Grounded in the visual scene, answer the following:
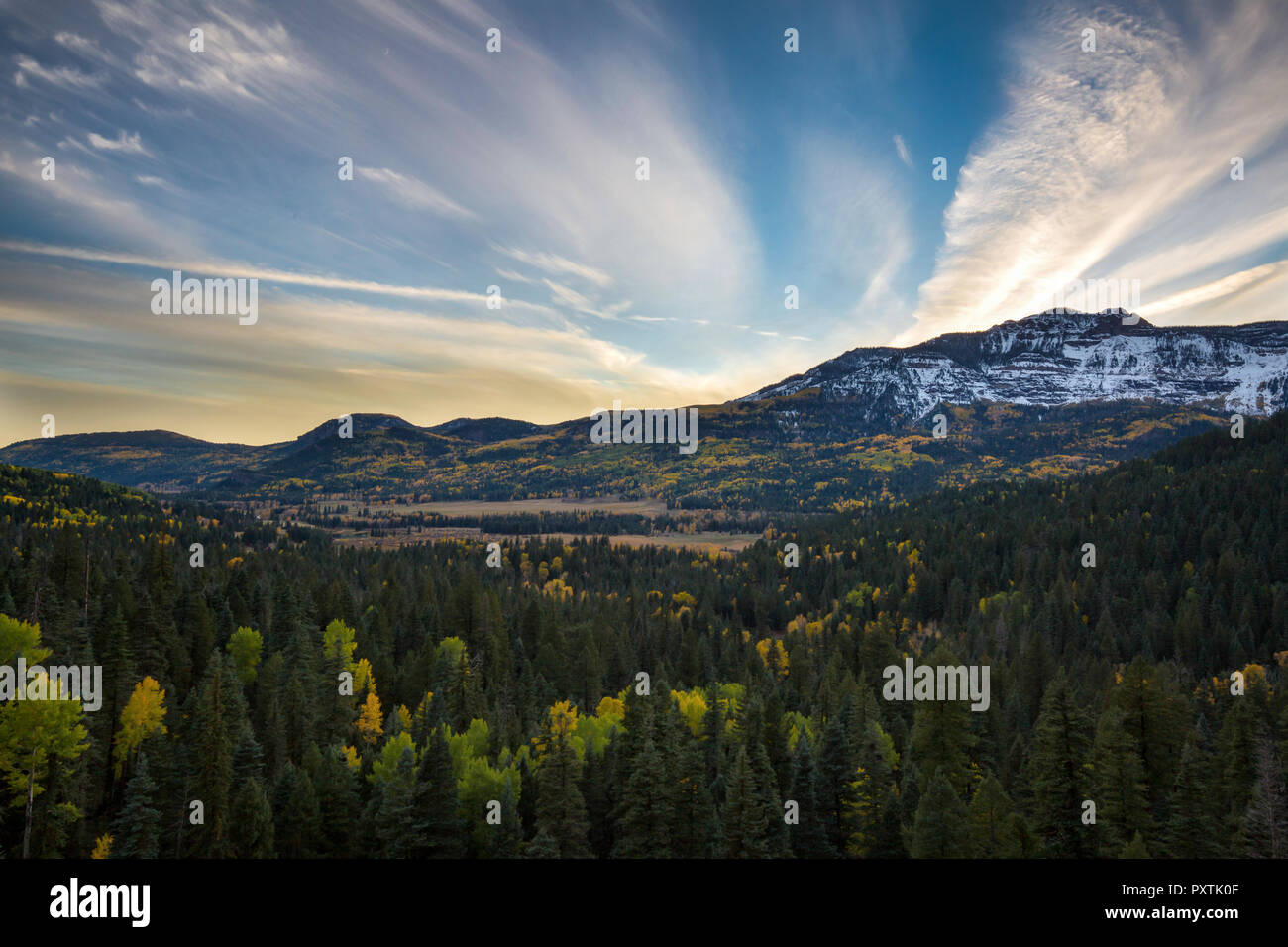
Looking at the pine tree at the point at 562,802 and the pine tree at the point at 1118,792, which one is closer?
the pine tree at the point at 1118,792

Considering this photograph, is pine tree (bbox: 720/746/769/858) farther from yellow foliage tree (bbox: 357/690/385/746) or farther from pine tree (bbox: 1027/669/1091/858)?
yellow foliage tree (bbox: 357/690/385/746)

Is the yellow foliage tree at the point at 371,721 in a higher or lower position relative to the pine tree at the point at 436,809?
lower

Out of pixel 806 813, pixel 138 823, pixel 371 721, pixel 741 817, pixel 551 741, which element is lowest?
pixel 371 721

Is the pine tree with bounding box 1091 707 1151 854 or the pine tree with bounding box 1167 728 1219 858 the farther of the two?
the pine tree with bounding box 1091 707 1151 854

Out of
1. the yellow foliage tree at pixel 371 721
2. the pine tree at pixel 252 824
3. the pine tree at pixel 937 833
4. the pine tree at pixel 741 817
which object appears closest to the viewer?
the pine tree at pixel 937 833

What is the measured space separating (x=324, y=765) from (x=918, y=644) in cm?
14107

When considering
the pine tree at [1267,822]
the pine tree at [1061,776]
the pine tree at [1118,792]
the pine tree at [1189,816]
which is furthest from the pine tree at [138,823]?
the pine tree at [1267,822]

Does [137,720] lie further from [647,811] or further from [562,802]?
[647,811]

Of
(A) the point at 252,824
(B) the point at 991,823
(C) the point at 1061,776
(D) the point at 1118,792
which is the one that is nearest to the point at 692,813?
(B) the point at 991,823

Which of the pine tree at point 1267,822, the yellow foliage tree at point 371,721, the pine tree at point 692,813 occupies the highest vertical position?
the pine tree at point 1267,822

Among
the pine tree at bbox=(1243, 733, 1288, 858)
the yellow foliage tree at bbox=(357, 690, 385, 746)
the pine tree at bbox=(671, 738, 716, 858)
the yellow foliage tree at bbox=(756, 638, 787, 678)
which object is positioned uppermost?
the pine tree at bbox=(1243, 733, 1288, 858)

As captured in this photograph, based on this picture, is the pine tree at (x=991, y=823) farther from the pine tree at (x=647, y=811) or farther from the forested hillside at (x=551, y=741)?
the pine tree at (x=647, y=811)

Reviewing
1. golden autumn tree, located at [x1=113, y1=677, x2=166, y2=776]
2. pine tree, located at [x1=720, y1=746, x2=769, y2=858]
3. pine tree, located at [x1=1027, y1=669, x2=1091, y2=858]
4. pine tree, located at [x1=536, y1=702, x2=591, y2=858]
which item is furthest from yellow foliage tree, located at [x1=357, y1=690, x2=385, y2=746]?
pine tree, located at [x1=1027, y1=669, x2=1091, y2=858]

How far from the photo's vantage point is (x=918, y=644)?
154875 millimetres
